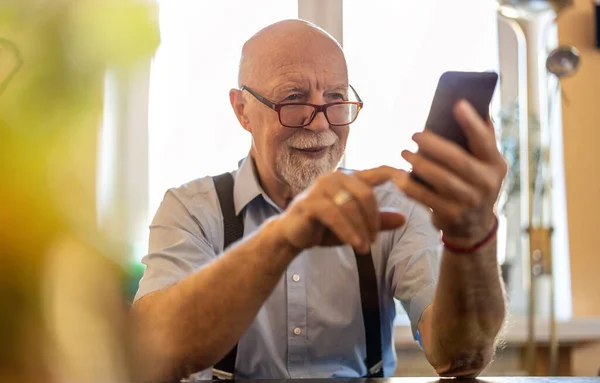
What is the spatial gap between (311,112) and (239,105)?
26cm

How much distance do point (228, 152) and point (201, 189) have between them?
0.47 meters

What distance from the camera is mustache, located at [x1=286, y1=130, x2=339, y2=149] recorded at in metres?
1.37

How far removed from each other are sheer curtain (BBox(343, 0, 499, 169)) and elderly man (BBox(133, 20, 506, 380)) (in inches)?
30.3

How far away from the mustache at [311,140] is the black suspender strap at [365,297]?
175 mm

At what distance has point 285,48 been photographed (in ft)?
4.75

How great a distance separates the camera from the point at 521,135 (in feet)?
7.42

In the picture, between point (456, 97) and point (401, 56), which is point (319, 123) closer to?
Result: point (456, 97)

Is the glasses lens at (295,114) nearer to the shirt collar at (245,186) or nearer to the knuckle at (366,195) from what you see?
the shirt collar at (245,186)

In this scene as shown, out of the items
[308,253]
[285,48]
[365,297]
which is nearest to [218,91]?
[285,48]

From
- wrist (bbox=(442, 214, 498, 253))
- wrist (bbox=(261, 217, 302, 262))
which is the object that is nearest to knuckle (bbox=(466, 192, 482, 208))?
wrist (bbox=(442, 214, 498, 253))

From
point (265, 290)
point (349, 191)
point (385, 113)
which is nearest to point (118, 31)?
point (349, 191)

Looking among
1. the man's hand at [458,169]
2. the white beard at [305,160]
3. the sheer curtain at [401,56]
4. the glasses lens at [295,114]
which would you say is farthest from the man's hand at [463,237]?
the sheer curtain at [401,56]

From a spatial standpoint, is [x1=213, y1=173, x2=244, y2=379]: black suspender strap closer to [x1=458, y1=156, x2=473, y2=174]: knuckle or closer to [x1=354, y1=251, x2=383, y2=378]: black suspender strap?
[x1=354, y1=251, x2=383, y2=378]: black suspender strap

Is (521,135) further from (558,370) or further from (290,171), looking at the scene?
(290,171)
